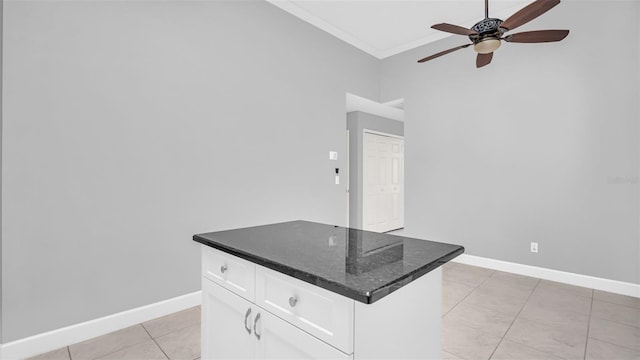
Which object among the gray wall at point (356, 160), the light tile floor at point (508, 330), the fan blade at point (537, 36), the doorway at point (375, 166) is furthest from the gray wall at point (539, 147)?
the fan blade at point (537, 36)

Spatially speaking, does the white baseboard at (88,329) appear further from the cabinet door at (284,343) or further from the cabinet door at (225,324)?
the cabinet door at (284,343)

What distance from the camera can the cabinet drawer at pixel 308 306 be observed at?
0.83m

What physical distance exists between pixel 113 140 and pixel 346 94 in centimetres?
295

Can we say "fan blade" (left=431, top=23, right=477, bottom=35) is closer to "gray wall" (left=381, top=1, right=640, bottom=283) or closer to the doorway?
"gray wall" (left=381, top=1, right=640, bottom=283)

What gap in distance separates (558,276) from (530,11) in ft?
9.15

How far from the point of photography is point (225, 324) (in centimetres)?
130

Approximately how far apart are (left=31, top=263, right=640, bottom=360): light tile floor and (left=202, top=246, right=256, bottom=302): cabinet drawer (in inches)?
34.0

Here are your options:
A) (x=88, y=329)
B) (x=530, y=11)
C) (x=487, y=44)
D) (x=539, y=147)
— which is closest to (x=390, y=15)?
(x=487, y=44)

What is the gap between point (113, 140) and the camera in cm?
215

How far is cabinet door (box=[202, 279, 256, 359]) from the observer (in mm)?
1166

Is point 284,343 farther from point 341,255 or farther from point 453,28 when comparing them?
point 453,28

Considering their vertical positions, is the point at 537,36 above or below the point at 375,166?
above

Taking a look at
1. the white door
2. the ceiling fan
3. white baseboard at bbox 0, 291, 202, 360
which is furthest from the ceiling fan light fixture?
the white door

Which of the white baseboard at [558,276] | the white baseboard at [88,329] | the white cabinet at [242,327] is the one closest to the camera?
the white cabinet at [242,327]
